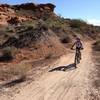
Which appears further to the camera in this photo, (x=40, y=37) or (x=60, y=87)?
(x=40, y=37)

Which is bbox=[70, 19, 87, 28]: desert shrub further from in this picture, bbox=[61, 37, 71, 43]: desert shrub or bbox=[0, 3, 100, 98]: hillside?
bbox=[61, 37, 71, 43]: desert shrub

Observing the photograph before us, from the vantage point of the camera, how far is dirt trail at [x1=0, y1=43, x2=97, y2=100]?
11602mm

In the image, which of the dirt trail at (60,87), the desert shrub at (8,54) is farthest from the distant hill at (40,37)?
the dirt trail at (60,87)

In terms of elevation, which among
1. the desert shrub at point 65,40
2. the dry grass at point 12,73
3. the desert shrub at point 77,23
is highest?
the desert shrub at point 77,23

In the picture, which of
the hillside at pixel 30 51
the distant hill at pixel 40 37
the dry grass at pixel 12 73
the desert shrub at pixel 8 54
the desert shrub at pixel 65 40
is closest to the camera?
the dry grass at pixel 12 73

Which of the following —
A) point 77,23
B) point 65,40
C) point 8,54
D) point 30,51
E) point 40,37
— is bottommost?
point 8,54

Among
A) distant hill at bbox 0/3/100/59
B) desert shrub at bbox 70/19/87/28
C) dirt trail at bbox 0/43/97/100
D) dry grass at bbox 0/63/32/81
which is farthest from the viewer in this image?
desert shrub at bbox 70/19/87/28

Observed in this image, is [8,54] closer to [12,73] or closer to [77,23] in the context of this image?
[12,73]

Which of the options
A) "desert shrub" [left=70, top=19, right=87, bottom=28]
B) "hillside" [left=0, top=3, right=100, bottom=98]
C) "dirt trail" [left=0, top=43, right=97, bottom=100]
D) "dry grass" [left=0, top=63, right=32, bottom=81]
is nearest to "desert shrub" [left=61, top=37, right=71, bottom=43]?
"hillside" [left=0, top=3, right=100, bottom=98]

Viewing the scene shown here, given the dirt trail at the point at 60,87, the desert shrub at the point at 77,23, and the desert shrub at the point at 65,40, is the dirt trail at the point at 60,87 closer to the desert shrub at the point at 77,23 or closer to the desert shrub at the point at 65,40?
the desert shrub at the point at 65,40

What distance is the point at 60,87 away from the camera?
13.1 metres

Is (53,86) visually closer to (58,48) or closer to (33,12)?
(58,48)

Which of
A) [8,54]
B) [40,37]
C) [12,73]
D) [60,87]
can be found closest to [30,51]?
[8,54]

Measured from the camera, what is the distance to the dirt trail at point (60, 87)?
1160cm
